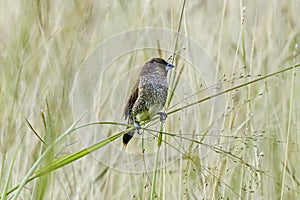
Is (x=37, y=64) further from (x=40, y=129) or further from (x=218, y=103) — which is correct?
(x=218, y=103)

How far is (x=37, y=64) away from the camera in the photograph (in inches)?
53.6

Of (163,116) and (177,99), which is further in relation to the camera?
(177,99)

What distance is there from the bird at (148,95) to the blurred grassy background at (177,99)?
80mm

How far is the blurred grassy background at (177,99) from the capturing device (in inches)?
41.8

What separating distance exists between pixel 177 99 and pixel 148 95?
12cm

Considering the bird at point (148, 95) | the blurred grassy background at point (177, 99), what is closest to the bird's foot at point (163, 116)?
the bird at point (148, 95)

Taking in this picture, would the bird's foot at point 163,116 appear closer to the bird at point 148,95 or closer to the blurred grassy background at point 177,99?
the bird at point 148,95

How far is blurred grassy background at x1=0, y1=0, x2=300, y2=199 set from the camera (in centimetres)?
106

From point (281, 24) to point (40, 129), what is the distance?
62 centimetres

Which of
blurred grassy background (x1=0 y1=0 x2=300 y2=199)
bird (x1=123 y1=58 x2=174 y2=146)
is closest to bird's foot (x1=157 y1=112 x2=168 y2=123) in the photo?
bird (x1=123 y1=58 x2=174 y2=146)

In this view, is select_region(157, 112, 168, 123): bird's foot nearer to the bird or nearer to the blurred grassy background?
the bird

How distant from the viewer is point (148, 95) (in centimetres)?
78

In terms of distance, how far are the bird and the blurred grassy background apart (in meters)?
0.08

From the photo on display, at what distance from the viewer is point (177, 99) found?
2.90 ft
